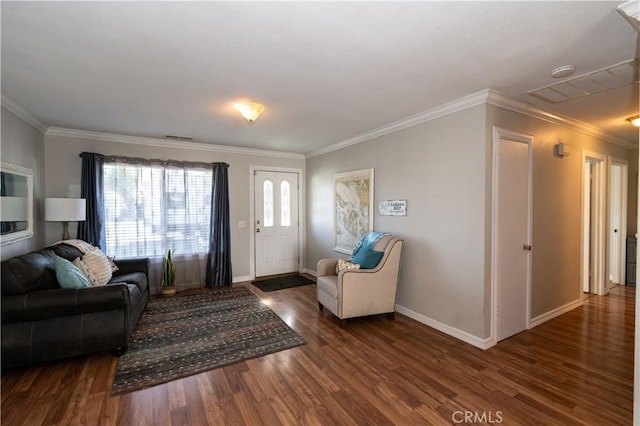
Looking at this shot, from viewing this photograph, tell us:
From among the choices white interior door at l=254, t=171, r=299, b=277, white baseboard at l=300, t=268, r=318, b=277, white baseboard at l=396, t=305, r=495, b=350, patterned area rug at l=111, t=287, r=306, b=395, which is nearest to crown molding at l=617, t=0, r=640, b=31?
white baseboard at l=396, t=305, r=495, b=350

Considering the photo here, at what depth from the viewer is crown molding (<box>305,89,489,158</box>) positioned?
278 centimetres

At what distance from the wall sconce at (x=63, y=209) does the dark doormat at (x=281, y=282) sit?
2.69 m

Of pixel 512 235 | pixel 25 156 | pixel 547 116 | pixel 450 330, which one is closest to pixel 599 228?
pixel 547 116

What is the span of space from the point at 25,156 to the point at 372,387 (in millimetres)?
4369

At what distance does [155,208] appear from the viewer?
4539 millimetres

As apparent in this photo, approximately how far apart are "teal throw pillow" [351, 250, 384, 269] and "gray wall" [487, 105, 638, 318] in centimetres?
172

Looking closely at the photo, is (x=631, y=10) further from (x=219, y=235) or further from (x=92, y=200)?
(x=92, y=200)

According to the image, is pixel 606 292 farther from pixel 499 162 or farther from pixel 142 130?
pixel 142 130

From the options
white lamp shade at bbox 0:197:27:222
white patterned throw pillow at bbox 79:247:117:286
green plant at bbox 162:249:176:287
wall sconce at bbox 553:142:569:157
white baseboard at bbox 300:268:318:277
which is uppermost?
wall sconce at bbox 553:142:569:157

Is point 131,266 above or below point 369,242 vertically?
below

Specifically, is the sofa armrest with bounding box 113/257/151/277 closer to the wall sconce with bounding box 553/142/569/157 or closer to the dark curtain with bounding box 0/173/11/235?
the dark curtain with bounding box 0/173/11/235

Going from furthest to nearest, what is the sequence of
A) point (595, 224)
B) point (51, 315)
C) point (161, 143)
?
1. point (161, 143)
2. point (595, 224)
3. point (51, 315)

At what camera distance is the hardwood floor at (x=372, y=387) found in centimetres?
191

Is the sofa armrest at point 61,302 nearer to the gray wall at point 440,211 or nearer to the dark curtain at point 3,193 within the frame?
the dark curtain at point 3,193
